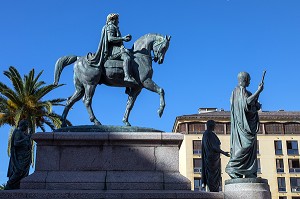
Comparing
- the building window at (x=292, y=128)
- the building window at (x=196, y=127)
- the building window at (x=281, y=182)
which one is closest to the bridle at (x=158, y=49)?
the building window at (x=196, y=127)

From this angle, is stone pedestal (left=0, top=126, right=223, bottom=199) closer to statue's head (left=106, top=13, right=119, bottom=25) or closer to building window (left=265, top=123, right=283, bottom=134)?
statue's head (left=106, top=13, right=119, bottom=25)

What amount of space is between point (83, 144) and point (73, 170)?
76 centimetres

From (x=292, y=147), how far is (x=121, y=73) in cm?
5694

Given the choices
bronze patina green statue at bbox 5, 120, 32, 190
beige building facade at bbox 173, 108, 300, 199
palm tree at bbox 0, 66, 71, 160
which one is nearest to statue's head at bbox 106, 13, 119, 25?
bronze patina green statue at bbox 5, 120, 32, 190

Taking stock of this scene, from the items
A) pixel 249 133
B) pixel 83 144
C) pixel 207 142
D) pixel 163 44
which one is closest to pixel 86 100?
pixel 83 144

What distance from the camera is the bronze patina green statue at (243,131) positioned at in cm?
1068

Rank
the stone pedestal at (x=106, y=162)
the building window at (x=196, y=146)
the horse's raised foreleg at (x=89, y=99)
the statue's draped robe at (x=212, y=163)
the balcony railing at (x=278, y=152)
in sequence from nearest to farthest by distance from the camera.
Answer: the stone pedestal at (x=106, y=162) < the statue's draped robe at (x=212, y=163) < the horse's raised foreleg at (x=89, y=99) < the building window at (x=196, y=146) < the balcony railing at (x=278, y=152)

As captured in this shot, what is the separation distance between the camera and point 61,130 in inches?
480

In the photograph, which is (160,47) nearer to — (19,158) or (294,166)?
(19,158)

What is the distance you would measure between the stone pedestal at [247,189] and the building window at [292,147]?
2251 inches

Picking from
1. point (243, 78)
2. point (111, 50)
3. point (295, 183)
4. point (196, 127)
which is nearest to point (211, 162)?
point (243, 78)

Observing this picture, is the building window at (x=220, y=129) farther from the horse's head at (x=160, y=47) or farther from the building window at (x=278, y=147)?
the horse's head at (x=160, y=47)

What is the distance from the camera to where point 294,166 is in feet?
208

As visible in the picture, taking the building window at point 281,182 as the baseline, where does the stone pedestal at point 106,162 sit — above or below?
above
